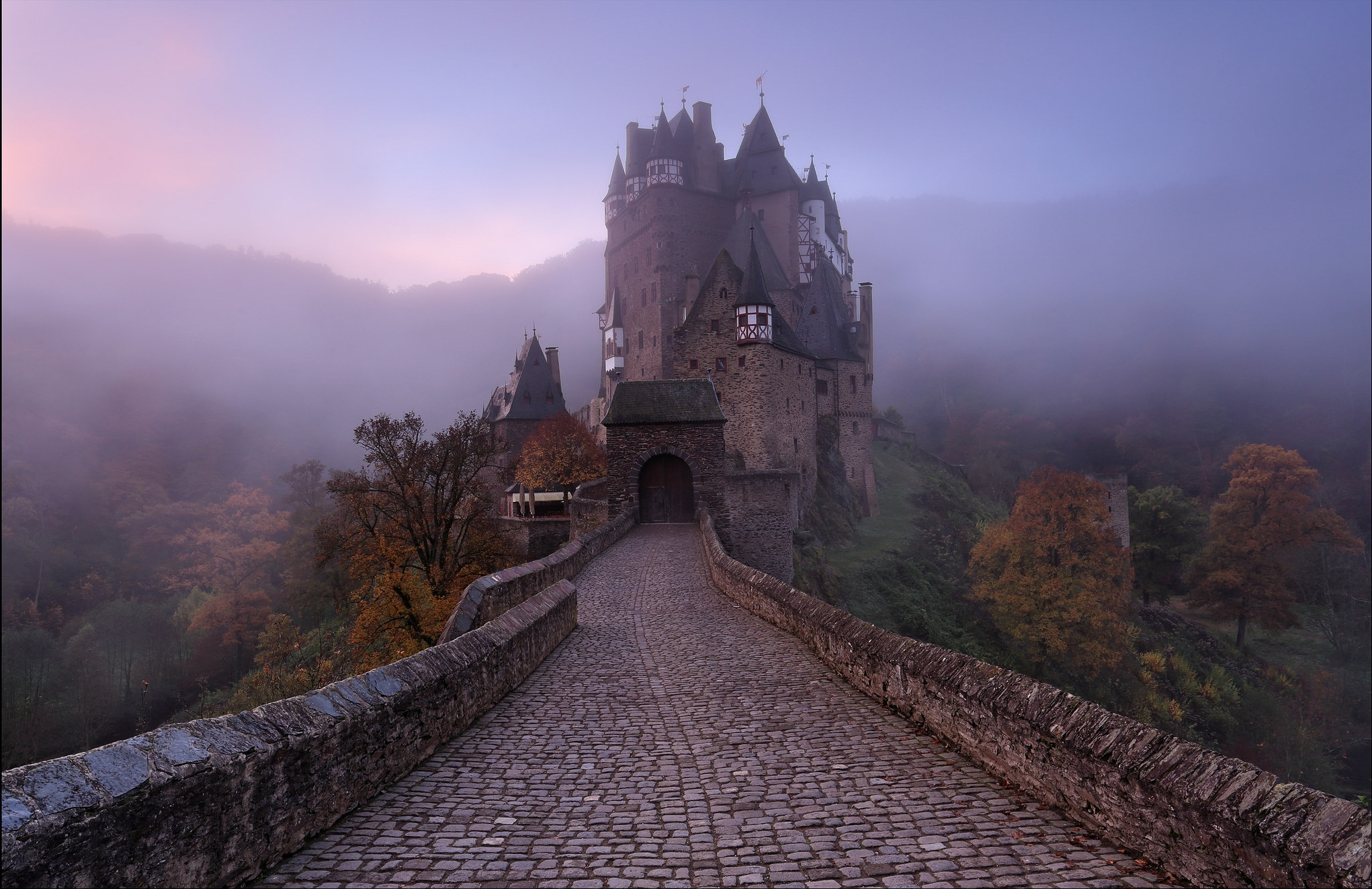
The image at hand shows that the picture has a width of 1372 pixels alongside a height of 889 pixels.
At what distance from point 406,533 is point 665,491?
34.0 ft

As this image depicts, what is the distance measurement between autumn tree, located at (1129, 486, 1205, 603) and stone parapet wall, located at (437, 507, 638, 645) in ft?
138

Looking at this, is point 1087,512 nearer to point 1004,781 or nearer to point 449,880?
point 1004,781

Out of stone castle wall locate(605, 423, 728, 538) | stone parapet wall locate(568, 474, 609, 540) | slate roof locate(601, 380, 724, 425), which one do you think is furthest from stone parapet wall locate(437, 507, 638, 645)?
slate roof locate(601, 380, 724, 425)

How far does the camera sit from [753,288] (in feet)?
125

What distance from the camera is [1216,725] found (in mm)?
31625

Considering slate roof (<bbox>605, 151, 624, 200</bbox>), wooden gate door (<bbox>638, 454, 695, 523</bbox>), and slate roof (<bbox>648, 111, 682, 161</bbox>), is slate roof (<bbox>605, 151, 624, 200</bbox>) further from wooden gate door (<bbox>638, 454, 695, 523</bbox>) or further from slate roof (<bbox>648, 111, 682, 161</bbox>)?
wooden gate door (<bbox>638, 454, 695, 523</bbox>)

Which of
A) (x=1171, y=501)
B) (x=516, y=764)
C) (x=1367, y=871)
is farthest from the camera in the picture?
(x=1171, y=501)

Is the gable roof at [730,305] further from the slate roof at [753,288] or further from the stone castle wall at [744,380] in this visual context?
the slate roof at [753,288]

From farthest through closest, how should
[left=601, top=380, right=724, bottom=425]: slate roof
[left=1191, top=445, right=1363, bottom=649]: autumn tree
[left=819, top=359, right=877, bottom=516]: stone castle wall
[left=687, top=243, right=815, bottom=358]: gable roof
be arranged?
[left=819, top=359, right=877, bottom=516]: stone castle wall → [left=687, top=243, right=815, bottom=358]: gable roof → [left=1191, top=445, right=1363, bottom=649]: autumn tree → [left=601, top=380, right=724, bottom=425]: slate roof

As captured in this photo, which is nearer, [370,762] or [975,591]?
[370,762]

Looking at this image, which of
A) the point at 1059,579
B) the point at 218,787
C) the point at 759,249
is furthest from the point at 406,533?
the point at 759,249

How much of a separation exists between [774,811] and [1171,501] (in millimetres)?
55675

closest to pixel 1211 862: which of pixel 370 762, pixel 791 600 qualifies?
pixel 370 762

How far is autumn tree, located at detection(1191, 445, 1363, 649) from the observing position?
3616 cm
